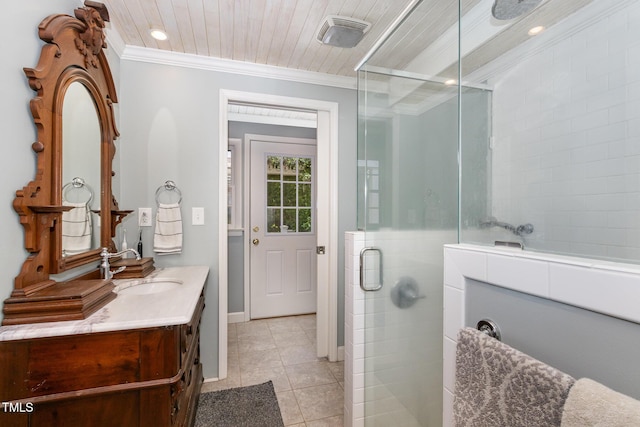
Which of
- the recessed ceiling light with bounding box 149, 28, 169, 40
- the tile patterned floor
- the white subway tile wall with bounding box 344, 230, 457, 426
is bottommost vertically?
the tile patterned floor

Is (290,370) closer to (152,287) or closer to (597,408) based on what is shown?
(152,287)

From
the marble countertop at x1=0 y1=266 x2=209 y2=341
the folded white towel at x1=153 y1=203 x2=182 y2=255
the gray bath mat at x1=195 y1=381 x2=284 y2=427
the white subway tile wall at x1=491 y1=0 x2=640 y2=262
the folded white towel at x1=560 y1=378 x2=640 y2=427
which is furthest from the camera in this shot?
the folded white towel at x1=153 y1=203 x2=182 y2=255

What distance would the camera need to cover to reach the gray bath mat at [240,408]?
1.72 metres

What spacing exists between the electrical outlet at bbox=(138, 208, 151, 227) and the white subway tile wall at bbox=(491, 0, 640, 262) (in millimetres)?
2133

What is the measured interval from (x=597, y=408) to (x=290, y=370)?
7.12 feet

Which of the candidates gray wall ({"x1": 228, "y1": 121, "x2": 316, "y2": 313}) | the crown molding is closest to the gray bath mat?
gray wall ({"x1": 228, "y1": 121, "x2": 316, "y2": 313})

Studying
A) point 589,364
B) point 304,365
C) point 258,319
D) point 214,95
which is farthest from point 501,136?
point 258,319

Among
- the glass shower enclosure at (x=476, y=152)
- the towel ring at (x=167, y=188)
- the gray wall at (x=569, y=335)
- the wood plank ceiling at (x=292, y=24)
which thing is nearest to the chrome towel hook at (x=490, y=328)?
the gray wall at (x=569, y=335)

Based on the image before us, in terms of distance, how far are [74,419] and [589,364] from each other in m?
1.55

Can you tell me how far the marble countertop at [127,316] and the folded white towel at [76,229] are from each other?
27 cm

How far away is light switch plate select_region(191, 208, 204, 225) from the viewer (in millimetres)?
2151

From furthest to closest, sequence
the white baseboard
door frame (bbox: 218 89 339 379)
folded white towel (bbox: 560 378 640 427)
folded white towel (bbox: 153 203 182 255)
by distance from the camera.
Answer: the white baseboard < door frame (bbox: 218 89 339 379) < folded white towel (bbox: 153 203 182 255) < folded white towel (bbox: 560 378 640 427)

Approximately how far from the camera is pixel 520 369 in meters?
0.60

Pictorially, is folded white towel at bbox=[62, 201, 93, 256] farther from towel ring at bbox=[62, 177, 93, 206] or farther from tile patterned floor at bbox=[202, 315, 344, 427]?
tile patterned floor at bbox=[202, 315, 344, 427]
